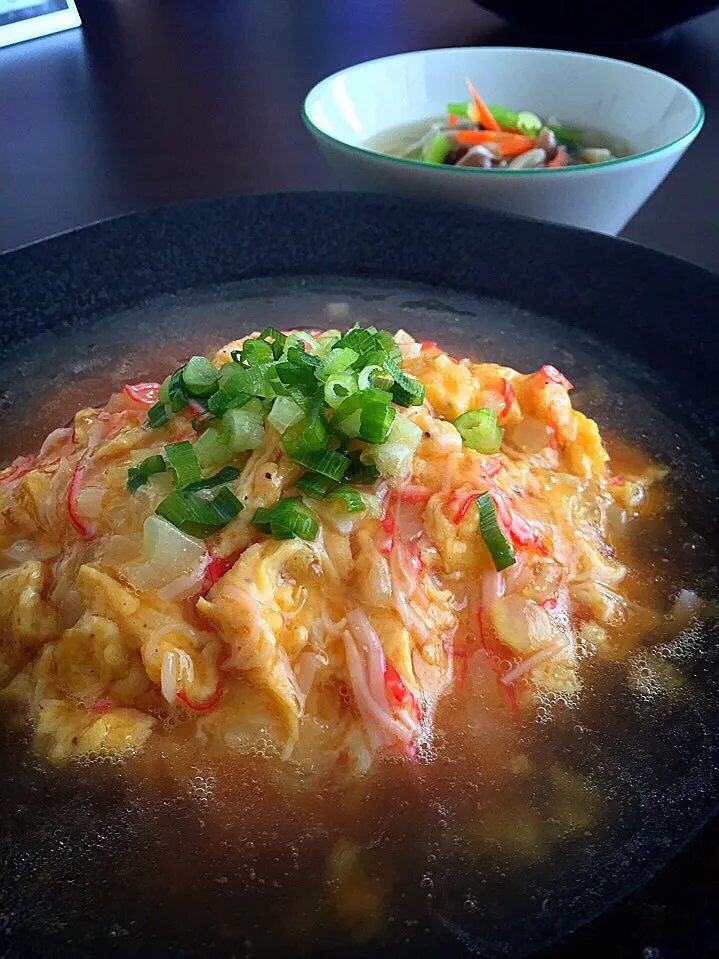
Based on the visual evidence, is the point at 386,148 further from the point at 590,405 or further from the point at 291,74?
the point at 291,74

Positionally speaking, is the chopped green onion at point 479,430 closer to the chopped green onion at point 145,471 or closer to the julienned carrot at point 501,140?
the chopped green onion at point 145,471

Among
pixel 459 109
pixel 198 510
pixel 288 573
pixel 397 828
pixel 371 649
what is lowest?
pixel 397 828

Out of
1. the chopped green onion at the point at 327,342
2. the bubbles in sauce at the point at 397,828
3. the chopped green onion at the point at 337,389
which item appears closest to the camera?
the bubbles in sauce at the point at 397,828

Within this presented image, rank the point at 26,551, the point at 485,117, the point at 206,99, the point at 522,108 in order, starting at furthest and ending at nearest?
the point at 206,99 → the point at 522,108 → the point at 485,117 → the point at 26,551

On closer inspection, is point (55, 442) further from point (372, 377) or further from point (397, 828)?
point (397, 828)

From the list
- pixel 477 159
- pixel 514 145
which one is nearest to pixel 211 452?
pixel 477 159

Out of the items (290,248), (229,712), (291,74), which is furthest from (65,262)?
(291,74)

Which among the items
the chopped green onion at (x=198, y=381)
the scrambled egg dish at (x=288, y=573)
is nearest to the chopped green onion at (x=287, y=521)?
the scrambled egg dish at (x=288, y=573)
